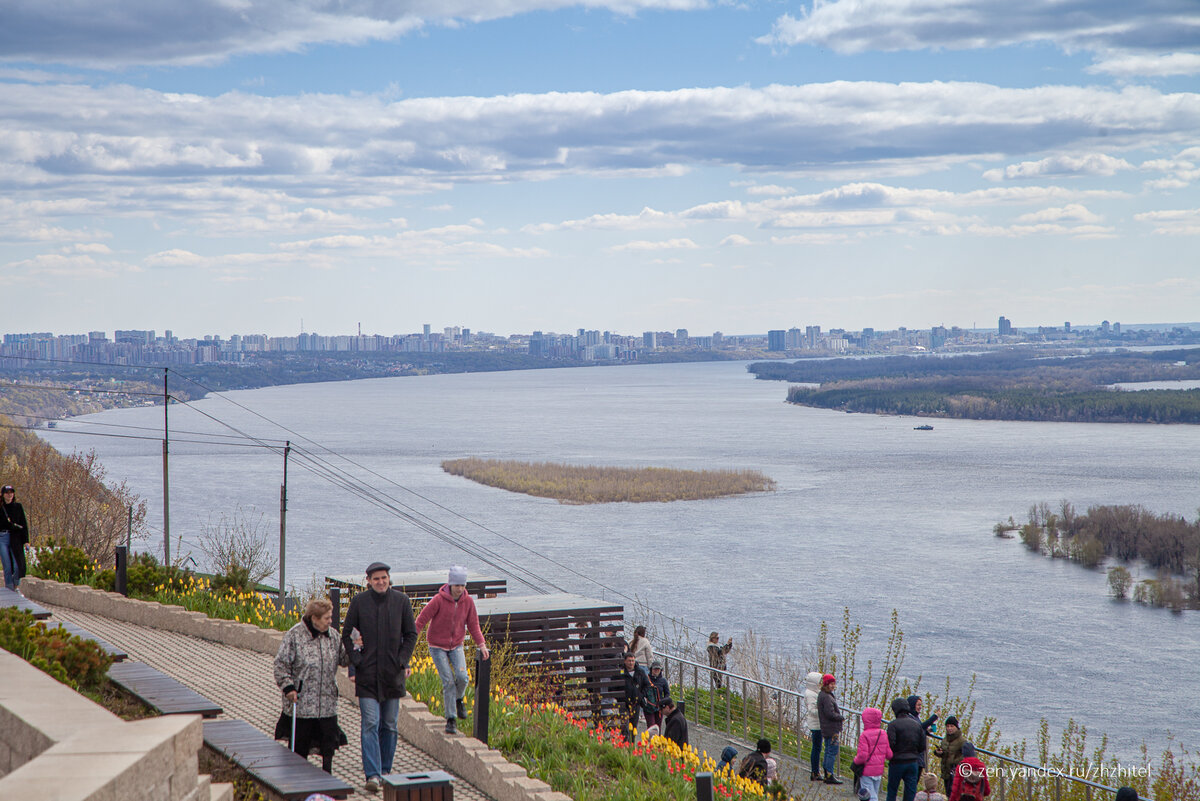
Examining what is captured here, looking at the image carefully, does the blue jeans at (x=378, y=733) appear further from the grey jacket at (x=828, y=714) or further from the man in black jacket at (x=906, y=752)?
the grey jacket at (x=828, y=714)

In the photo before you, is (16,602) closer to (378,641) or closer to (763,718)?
(378,641)

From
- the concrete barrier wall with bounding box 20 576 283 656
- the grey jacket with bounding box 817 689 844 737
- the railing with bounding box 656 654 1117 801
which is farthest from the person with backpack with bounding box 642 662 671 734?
the concrete barrier wall with bounding box 20 576 283 656

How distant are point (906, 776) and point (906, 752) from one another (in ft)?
0.94

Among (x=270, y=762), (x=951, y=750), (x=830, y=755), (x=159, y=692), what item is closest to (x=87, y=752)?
(x=270, y=762)

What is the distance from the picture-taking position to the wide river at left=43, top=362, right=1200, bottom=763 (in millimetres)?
43000

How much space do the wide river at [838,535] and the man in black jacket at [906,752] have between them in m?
23.5

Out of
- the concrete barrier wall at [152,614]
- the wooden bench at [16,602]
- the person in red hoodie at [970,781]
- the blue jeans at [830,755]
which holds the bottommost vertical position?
the blue jeans at [830,755]

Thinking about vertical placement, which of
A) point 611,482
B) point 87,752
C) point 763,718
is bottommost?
point 611,482

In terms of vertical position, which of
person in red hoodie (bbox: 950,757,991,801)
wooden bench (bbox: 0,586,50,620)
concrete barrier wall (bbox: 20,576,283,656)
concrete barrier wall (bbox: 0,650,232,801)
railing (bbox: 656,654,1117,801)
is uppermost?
concrete barrier wall (bbox: 0,650,232,801)

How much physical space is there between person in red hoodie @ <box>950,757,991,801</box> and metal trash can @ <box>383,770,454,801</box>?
6.50 meters

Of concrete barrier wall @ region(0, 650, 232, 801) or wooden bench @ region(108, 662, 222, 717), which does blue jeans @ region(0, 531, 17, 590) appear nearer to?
wooden bench @ region(108, 662, 222, 717)

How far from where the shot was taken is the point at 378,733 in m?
9.72

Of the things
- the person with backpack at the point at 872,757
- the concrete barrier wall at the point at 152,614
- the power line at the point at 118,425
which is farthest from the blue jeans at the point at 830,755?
the power line at the point at 118,425

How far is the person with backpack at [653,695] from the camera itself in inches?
641
